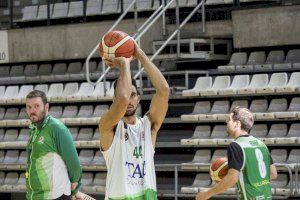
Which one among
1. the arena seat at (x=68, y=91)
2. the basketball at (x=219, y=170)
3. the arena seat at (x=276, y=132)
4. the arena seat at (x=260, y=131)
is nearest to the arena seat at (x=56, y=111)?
the arena seat at (x=68, y=91)

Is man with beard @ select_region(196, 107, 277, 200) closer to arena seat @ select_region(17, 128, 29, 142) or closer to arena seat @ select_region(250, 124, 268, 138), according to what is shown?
arena seat @ select_region(250, 124, 268, 138)

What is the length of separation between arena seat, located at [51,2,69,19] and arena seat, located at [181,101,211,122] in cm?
411

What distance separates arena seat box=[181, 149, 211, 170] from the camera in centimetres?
1196

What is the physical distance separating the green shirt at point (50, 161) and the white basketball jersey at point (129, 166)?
194cm

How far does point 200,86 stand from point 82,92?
7.38 ft

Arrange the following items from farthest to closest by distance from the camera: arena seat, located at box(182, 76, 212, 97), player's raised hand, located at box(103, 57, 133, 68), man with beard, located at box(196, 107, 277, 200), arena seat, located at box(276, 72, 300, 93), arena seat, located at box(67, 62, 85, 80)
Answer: arena seat, located at box(67, 62, 85, 80)
arena seat, located at box(182, 76, 212, 97)
arena seat, located at box(276, 72, 300, 93)
man with beard, located at box(196, 107, 277, 200)
player's raised hand, located at box(103, 57, 133, 68)

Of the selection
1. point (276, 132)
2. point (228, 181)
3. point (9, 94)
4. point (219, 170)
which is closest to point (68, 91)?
point (9, 94)

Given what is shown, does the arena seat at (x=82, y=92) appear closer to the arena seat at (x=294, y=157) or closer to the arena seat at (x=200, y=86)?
the arena seat at (x=200, y=86)

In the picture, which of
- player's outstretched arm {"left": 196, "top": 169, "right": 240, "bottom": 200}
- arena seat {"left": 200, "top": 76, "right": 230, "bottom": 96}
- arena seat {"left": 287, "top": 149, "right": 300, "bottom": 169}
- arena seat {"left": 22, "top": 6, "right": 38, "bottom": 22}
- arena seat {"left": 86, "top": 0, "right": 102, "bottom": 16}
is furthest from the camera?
arena seat {"left": 22, "top": 6, "right": 38, "bottom": 22}

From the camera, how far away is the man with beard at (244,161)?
624 cm

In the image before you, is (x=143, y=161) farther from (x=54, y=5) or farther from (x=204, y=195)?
(x=54, y=5)

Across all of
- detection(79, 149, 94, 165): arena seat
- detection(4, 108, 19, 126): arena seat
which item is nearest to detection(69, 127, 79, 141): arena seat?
detection(79, 149, 94, 165): arena seat

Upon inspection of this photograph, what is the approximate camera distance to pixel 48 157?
279 inches

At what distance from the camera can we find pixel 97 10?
15250mm
